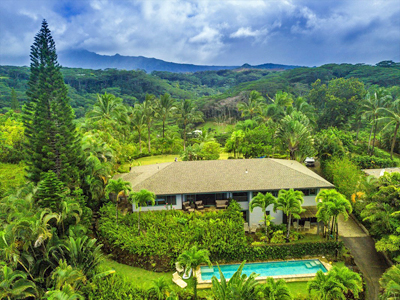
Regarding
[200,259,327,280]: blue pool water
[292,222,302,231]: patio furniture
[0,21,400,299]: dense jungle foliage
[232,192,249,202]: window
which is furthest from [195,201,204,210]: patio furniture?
[292,222,302,231]: patio furniture

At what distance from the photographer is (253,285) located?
11.0 meters

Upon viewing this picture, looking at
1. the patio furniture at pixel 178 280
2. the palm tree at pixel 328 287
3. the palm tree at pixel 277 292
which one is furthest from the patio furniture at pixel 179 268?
the palm tree at pixel 328 287

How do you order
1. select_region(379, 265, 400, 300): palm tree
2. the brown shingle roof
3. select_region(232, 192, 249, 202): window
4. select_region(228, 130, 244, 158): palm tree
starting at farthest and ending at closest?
1. select_region(228, 130, 244, 158): palm tree
2. select_region(232, 192, 249, 202): window
3. the brown shingle roof
4. select_region(379, 265, 400, 300): palm tree

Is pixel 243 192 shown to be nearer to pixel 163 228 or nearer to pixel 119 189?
pixel 163 228

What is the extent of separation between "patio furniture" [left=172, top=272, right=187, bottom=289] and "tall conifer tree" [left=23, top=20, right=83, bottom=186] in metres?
10.1

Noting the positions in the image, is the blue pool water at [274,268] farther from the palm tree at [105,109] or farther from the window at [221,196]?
the palm tree at [105,109]

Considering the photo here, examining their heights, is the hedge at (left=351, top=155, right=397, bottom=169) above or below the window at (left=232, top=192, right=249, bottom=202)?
above

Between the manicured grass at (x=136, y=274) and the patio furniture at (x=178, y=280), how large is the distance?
257 mm

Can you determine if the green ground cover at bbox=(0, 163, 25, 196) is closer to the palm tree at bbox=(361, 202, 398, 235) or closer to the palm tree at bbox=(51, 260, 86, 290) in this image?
the palm tree at bbox=(51, 260, 86, 290)

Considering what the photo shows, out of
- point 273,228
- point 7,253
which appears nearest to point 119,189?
point 7,253

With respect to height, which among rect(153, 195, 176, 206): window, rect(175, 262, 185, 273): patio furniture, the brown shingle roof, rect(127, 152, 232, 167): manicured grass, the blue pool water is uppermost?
the brown shingle roof

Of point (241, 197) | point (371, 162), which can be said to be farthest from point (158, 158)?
point (371, 162)

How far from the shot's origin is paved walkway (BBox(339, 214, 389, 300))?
14.7m

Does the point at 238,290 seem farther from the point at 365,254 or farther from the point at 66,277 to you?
the point at 365,254
